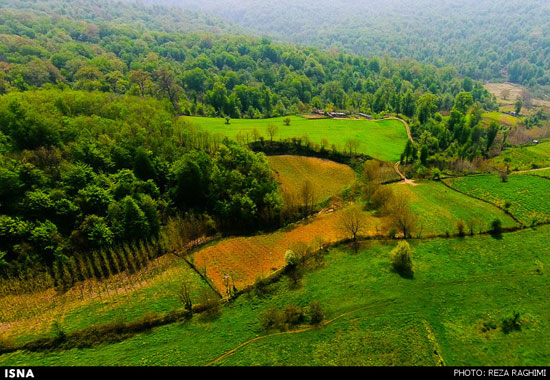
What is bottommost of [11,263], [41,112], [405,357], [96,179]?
[405,357]

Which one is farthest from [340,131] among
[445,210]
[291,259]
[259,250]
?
[291,259]

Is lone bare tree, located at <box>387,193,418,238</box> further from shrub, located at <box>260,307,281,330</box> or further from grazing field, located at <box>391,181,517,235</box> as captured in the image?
shrub, located at <box>260,307,281,330</box>

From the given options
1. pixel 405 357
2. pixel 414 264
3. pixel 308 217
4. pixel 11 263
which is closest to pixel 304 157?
pixel 308 217

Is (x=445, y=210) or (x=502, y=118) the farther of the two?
(x=502, y=118)

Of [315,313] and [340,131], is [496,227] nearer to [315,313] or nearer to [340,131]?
[315,313]

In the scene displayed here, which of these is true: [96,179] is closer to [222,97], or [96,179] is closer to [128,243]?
[128,243]

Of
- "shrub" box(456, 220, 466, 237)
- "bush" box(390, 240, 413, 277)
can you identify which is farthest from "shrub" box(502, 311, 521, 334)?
"shrub" box(456, 220, 466, 237)
